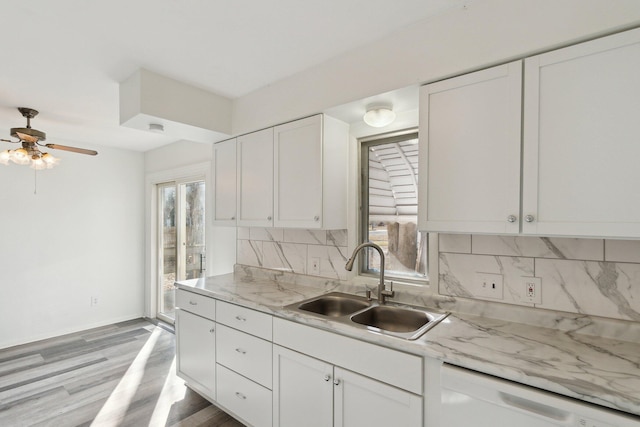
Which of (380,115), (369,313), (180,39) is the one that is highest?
(180,39)

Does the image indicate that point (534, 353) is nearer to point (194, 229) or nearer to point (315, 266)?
point (315, 266)

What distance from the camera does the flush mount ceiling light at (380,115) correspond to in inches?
76.9

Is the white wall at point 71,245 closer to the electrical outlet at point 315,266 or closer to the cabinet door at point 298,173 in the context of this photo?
the cabinet door at point 298,173

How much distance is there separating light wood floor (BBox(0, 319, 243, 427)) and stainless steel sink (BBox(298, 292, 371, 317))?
3.35 ft

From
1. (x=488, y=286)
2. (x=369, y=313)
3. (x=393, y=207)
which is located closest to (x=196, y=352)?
(x=369, y=313)

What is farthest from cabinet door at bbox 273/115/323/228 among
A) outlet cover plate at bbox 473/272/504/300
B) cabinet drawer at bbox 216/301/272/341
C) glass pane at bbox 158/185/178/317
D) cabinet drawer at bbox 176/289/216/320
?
glass pane at bbox 158/185/178/317

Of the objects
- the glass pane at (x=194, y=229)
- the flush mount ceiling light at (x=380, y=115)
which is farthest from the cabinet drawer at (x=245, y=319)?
the glass pane at (x=194, y=229)

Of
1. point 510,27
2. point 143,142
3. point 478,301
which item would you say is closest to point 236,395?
point 478,301

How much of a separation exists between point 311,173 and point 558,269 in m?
1.46

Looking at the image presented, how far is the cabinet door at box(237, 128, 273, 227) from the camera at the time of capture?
7.94 feet

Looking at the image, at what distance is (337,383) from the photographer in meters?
1.58

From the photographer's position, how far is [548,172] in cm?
131

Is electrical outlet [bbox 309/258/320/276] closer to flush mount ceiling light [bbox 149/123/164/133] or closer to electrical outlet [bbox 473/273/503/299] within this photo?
electrical outlet [bbox 473/273/503/299]

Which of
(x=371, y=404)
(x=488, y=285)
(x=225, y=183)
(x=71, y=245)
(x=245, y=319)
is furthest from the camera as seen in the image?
(x=71, y=245)
